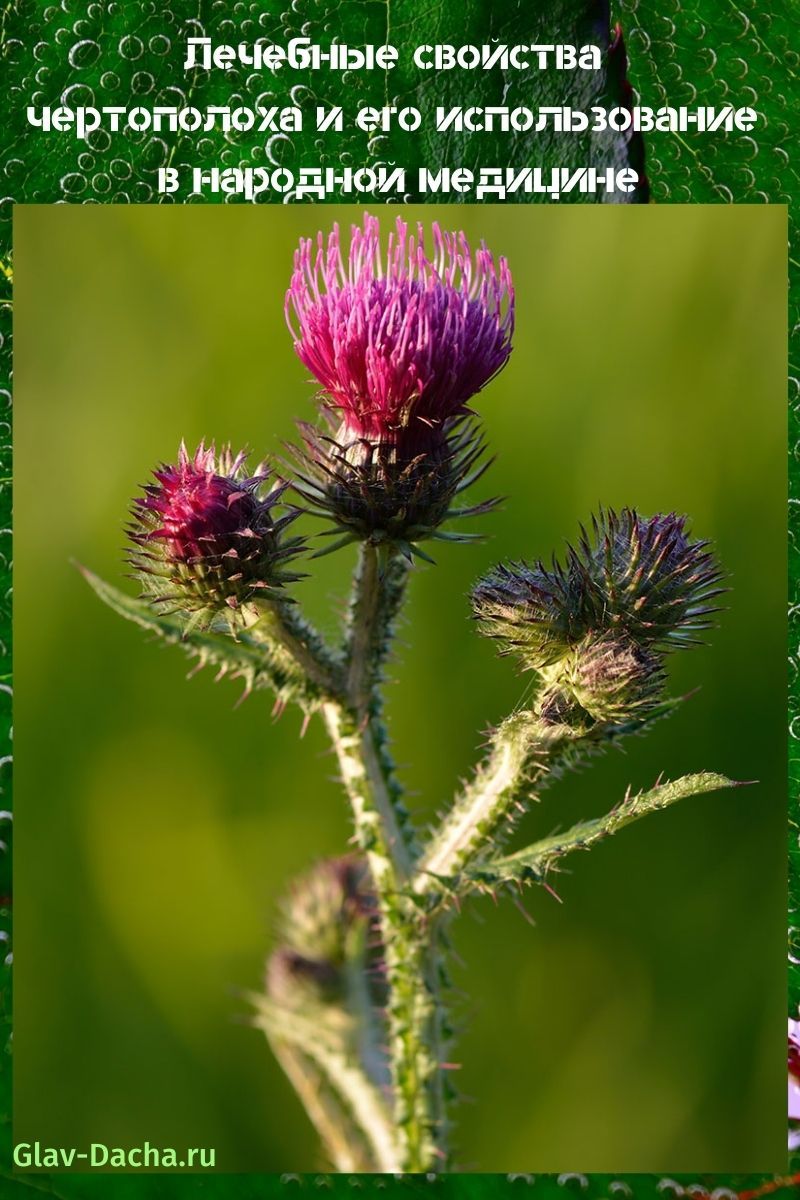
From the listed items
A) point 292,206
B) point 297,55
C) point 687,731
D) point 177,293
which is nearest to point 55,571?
point 177,293

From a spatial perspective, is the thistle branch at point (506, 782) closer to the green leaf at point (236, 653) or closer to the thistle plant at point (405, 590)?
the thistle plant at point (405, 590)

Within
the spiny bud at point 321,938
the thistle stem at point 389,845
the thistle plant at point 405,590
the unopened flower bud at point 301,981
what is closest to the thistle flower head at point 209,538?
the thistle plant at point 405,590

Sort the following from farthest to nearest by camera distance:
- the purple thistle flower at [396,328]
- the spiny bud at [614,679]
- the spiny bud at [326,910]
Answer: the spiny bud at [326,910] < the purple thistle flower at [396,328] < the spiny bud at [614,679]

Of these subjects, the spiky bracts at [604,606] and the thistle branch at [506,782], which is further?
the thistle branch at [506,782]

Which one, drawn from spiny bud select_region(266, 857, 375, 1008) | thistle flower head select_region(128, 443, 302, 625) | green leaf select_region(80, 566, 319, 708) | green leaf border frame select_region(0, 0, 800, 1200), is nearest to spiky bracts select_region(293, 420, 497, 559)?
thistle flower head select_region(128, 443, 302, 625)

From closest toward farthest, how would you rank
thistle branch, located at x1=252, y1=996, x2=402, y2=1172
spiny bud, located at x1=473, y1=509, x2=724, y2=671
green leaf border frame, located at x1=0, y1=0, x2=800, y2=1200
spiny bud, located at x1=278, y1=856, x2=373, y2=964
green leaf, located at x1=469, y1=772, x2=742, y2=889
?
green leaf, located at x1=469, y1=772, x2=742, y2=889, spiny bud, located at x1=473, y1=509, x2=724, y2=671, green leaf border frame, located at x1=0, y1=0, x2=800, y2=1200, thistle branch, located at x1=252, y1=996, x2=402, y2=1172, spiny bud, located at x1=278, y1=856, x2=373, y2=964

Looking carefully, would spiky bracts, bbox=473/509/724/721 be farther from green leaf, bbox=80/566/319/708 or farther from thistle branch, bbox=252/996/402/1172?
thistle branch, bbox=252/996/402/1172

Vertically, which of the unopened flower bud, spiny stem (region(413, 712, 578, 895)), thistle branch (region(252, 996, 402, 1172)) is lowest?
thistle branch (region(252, 996, 402, 1172))

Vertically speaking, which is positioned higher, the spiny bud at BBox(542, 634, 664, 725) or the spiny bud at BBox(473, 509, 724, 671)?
the spiny bud at BBox(473, 509, 724, 671)

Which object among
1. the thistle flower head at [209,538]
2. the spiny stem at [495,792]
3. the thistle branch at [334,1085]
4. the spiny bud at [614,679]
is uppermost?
the thistle flower head at [209,538]
